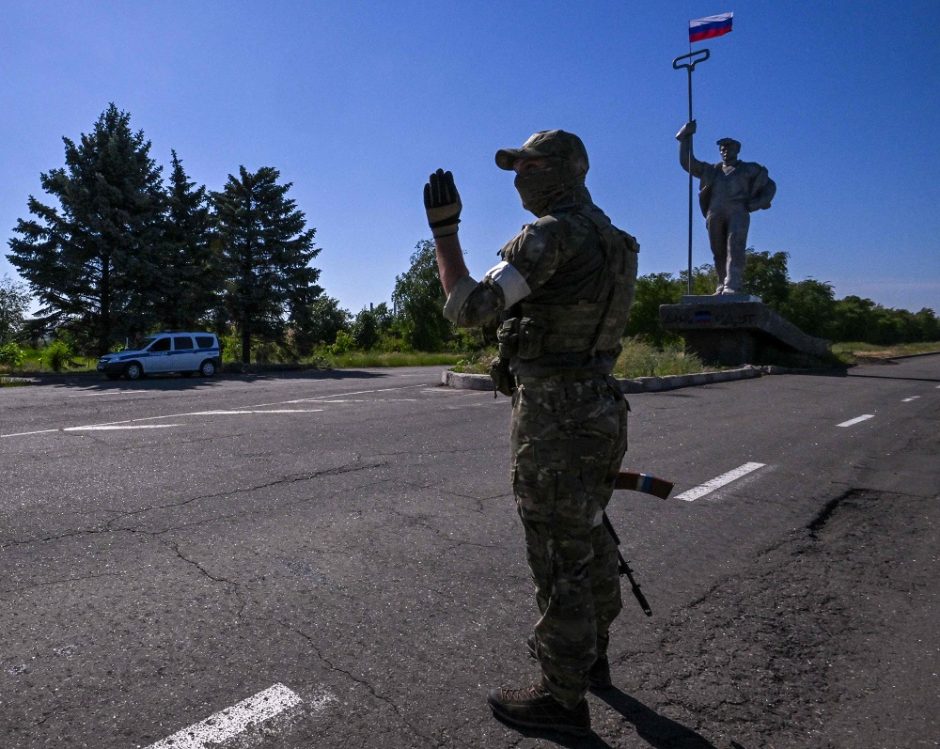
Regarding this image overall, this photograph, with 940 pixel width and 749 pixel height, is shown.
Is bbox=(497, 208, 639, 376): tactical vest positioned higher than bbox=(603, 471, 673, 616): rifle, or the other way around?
bbox=(497, 208, 639, 376): tactical vest

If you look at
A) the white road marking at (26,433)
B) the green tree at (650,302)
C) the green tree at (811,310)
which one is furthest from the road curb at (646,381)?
the green tree at (811,310)

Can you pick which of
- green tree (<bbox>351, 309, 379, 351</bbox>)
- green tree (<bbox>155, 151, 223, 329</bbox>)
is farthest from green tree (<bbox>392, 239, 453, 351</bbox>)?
green tree (<bbox>155, 151, 223, 329</bbox>)

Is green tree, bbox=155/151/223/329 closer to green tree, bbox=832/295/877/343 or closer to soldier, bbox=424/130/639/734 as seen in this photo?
soldier, bbox=424/130/639/734

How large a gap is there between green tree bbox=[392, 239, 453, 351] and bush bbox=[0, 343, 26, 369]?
2540cm

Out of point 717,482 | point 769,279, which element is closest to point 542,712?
point 717,482

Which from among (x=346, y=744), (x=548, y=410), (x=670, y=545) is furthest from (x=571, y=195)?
(x=670, y=545)

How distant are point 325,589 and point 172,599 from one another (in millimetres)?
678

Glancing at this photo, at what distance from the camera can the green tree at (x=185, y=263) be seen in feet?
→ 88.1

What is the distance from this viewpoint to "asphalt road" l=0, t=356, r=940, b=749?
228 cm

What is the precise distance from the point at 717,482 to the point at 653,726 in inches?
148

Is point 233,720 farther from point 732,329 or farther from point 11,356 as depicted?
point 11,356

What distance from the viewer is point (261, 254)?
31062mm

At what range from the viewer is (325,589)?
329 centimetres

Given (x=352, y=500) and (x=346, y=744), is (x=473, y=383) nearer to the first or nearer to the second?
(x=352, y=500)
